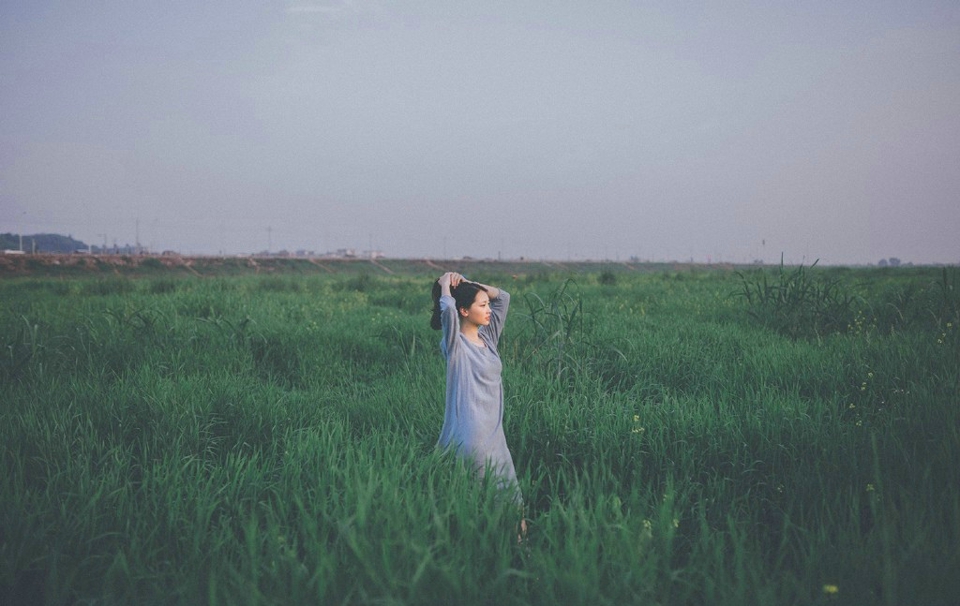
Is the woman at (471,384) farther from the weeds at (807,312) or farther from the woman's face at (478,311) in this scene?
the weeds at (807,312)

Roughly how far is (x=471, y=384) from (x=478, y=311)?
0.40 metres

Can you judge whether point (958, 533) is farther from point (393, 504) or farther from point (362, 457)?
point (362, 457)

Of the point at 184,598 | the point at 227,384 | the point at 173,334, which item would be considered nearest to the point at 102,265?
the point at 173,334

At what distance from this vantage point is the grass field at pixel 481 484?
1.63 m

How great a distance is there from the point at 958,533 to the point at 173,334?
631 centimetres

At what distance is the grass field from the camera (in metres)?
1.63

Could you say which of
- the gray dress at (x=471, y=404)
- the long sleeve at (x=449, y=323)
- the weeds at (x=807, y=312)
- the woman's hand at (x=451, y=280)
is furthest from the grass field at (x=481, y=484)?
the woman's hand at (x=451, y=280)

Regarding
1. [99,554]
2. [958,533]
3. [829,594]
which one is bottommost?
[99,554]

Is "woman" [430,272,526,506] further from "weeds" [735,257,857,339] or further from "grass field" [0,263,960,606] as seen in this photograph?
"weeds" [735,257,857,339]

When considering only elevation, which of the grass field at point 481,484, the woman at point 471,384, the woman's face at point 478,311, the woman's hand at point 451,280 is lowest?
the grass field at point 481,484

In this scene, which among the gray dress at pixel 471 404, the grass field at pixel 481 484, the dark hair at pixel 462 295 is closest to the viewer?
the grass field at pixel 481 484

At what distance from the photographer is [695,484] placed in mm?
2375

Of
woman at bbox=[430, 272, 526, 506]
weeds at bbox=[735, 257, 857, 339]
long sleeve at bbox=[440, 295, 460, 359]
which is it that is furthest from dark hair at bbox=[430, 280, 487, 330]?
weeds at bbox=[735, 257, 857, 339]

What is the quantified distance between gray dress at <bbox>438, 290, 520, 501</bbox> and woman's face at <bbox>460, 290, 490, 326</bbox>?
9cm
